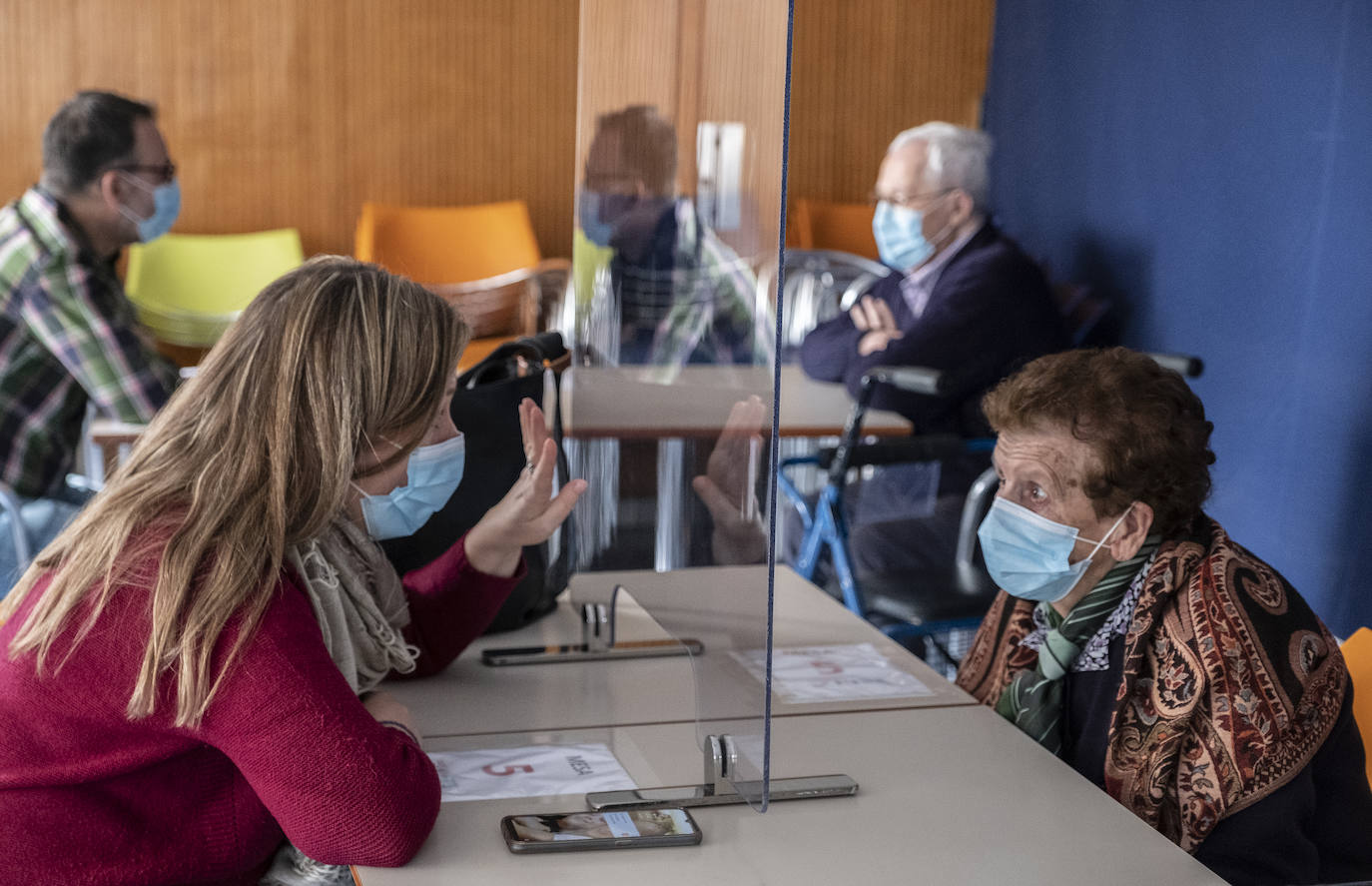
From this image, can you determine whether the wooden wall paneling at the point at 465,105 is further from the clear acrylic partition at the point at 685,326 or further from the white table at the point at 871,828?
the white table at the point at 871,828

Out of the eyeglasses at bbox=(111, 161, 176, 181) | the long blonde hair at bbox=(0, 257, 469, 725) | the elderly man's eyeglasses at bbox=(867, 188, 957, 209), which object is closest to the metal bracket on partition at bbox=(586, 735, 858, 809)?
the long blonde hair at bbox=(0, 257, 469, 725)

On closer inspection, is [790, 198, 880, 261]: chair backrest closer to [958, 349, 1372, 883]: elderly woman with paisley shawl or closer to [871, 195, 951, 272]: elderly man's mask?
[871, 195, 951, 272]: elderly man's mask

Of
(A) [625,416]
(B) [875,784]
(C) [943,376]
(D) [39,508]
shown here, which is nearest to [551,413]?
(A) [625,416]

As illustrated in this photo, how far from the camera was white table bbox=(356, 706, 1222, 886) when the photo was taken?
123cm

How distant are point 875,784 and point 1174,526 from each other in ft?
1.70

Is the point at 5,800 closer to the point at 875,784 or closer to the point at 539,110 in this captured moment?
the point at 875,784

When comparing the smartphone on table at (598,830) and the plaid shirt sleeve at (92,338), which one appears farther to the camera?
the plaid shirt sleeve at (92,338)

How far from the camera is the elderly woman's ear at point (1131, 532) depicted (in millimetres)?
1652

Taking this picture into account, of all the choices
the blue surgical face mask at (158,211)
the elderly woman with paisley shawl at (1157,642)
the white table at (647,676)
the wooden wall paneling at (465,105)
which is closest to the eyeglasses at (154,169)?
the blue surgical face mask at (158,211)

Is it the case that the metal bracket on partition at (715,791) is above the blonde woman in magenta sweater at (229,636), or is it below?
below

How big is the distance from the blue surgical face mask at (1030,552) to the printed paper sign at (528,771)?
1.95 feet

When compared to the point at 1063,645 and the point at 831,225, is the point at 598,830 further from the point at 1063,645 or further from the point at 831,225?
the point at 831,225

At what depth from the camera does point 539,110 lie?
6441 mm

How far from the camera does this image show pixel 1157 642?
4.98 feet
